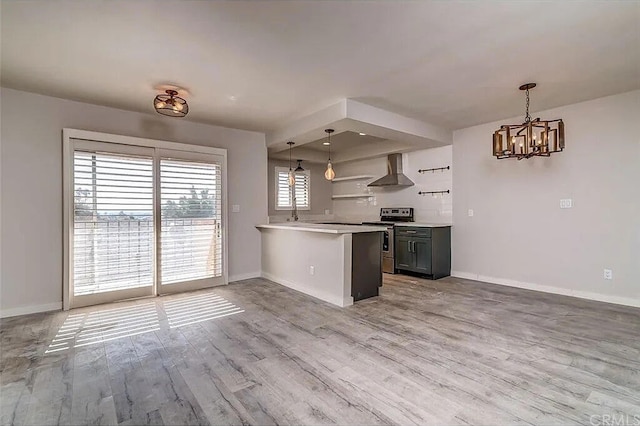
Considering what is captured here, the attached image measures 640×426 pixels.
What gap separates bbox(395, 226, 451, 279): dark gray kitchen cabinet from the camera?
5.30 m

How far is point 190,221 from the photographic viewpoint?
4742mm

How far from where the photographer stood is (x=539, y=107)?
4316 mm

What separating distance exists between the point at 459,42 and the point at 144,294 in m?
4.79

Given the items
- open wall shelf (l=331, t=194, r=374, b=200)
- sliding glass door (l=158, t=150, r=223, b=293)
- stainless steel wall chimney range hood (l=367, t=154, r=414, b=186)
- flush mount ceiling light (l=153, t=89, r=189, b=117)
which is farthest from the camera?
open wall shelf (l=331, t=194, r=374, b=200)

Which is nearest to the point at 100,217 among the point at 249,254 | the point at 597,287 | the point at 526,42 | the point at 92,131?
the point at 92,131

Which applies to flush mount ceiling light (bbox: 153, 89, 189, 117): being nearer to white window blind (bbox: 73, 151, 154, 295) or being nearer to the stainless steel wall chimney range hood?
white window blind (bbox: 73, 151, 154, 295)

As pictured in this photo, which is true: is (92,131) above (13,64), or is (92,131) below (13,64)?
below

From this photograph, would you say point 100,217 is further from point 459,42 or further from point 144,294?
point 459,42

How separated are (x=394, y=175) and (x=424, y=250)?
5.74ft

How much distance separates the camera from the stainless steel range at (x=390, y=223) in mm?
5895

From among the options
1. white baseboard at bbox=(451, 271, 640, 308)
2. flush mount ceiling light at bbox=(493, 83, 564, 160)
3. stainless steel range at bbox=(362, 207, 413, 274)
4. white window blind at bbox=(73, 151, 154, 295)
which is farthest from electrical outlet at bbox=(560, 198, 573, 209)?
white window blind at bbox=(73, 151, 154, 295)

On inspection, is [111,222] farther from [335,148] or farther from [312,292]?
[335,148]

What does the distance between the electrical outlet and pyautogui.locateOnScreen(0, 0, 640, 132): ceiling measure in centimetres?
135

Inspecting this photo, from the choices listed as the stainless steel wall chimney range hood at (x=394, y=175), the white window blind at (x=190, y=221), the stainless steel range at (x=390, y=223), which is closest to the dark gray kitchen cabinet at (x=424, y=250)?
the stainless steel range at (x=390, y=223)
